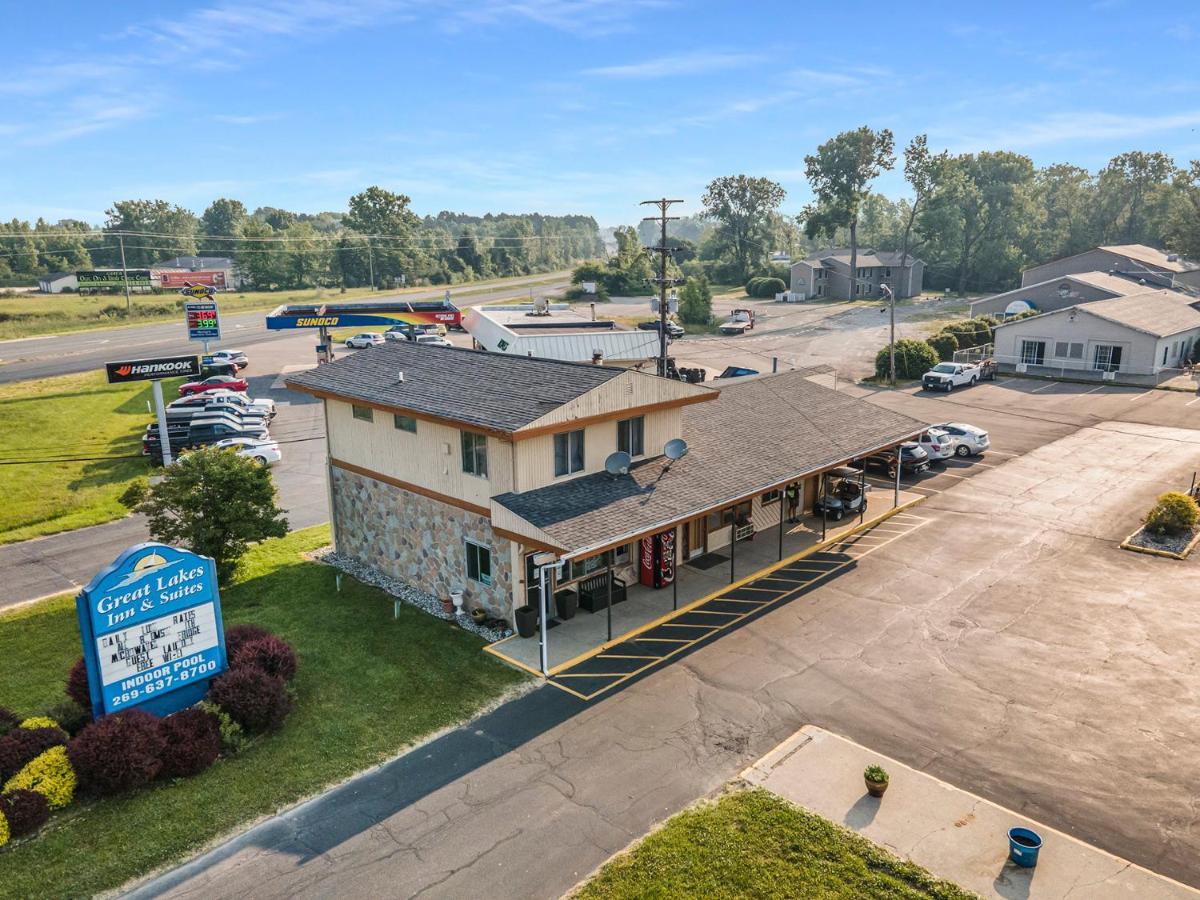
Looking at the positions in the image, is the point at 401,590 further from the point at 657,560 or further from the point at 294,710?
the point at 657,560

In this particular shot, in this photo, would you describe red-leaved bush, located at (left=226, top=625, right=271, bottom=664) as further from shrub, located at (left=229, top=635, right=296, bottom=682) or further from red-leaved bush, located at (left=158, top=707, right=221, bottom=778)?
red-leaved bush, located at (left=158, top=707, right=221, bottom=778)

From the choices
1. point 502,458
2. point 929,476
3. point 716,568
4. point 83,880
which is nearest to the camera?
point 83,880

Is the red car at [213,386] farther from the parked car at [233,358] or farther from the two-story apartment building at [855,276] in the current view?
the two-story apartment building at [855,276]

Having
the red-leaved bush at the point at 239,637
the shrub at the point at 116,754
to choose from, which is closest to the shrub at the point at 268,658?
the red-leaved bush at the point at 239,637

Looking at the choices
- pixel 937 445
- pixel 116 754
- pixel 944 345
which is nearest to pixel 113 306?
pixel 944 345

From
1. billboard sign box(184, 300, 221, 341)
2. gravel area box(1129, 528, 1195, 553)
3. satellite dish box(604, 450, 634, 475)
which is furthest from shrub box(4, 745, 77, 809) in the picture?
billboard sign box(184, 300, 221, 341)

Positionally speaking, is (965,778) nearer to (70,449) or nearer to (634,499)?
(634,499)

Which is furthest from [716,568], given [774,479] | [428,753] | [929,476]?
[929,476]
